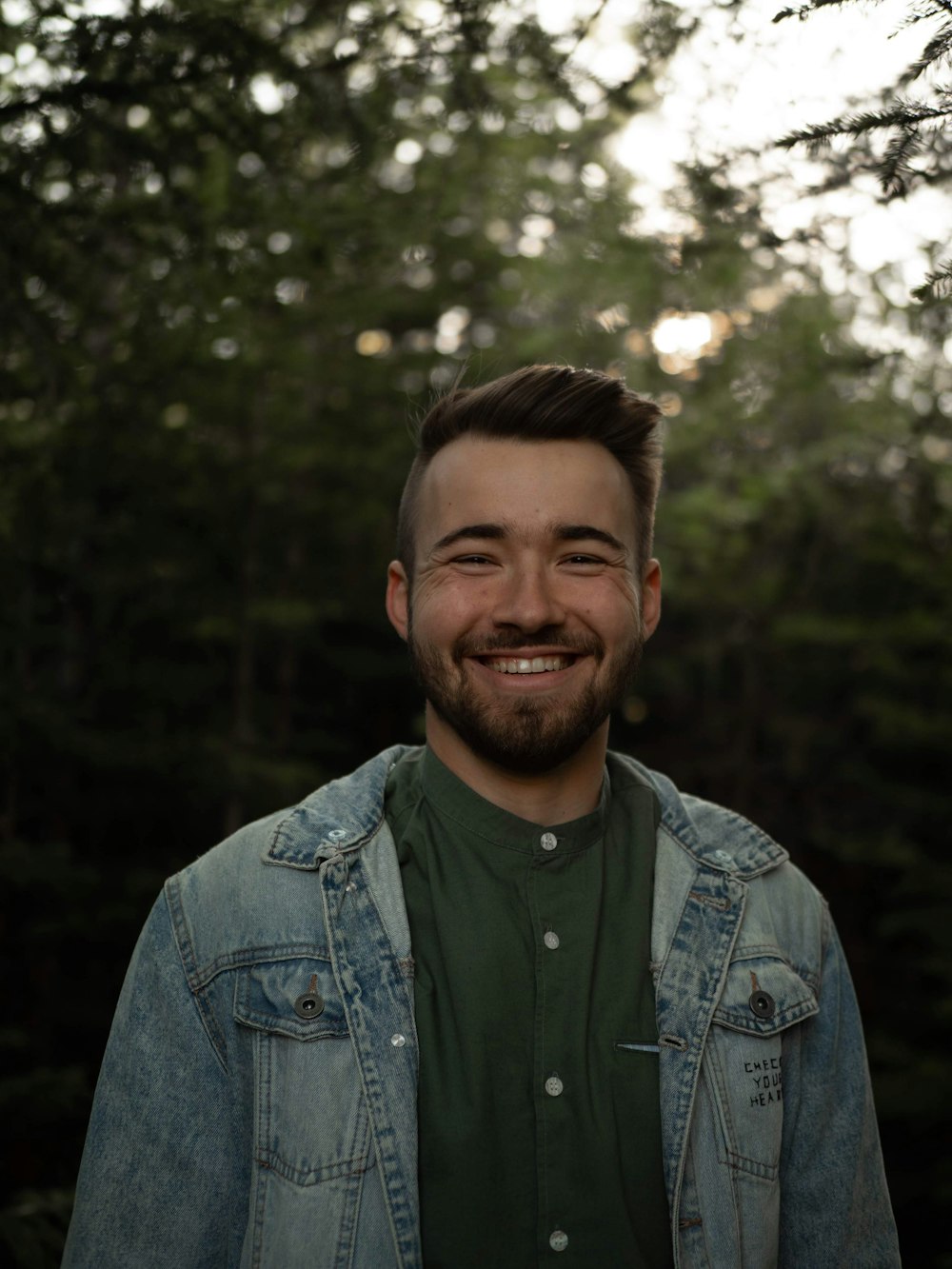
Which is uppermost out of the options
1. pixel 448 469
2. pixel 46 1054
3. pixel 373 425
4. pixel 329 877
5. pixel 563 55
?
pixel 373 425

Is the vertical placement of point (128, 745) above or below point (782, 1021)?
above

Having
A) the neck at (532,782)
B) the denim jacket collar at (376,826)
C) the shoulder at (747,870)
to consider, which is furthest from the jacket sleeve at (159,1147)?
the shoulder at (747,870)

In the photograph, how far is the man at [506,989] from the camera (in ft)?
6.00

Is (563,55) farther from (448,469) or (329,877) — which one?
(329,877)

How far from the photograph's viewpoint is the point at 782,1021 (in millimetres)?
2045

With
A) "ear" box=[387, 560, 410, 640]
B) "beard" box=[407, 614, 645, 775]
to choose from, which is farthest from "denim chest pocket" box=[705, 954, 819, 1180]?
"ear" box=[387, 560, 410, 640]

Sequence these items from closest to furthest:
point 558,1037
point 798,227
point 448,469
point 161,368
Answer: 1. point 558,1037
2. point 448,469
3. point 798,227
4. point 161,368

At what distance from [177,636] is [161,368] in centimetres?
172

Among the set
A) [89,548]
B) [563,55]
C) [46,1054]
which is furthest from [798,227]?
[46,1054]

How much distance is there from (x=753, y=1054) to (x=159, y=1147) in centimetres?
109

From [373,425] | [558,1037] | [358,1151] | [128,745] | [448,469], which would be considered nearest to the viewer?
[358,1151]

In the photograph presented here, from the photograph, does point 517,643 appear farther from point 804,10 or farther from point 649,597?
point 804,10

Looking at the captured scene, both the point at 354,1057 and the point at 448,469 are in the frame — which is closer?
the point at 354,1057

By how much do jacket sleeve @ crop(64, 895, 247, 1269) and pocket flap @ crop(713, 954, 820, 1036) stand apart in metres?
0.95
